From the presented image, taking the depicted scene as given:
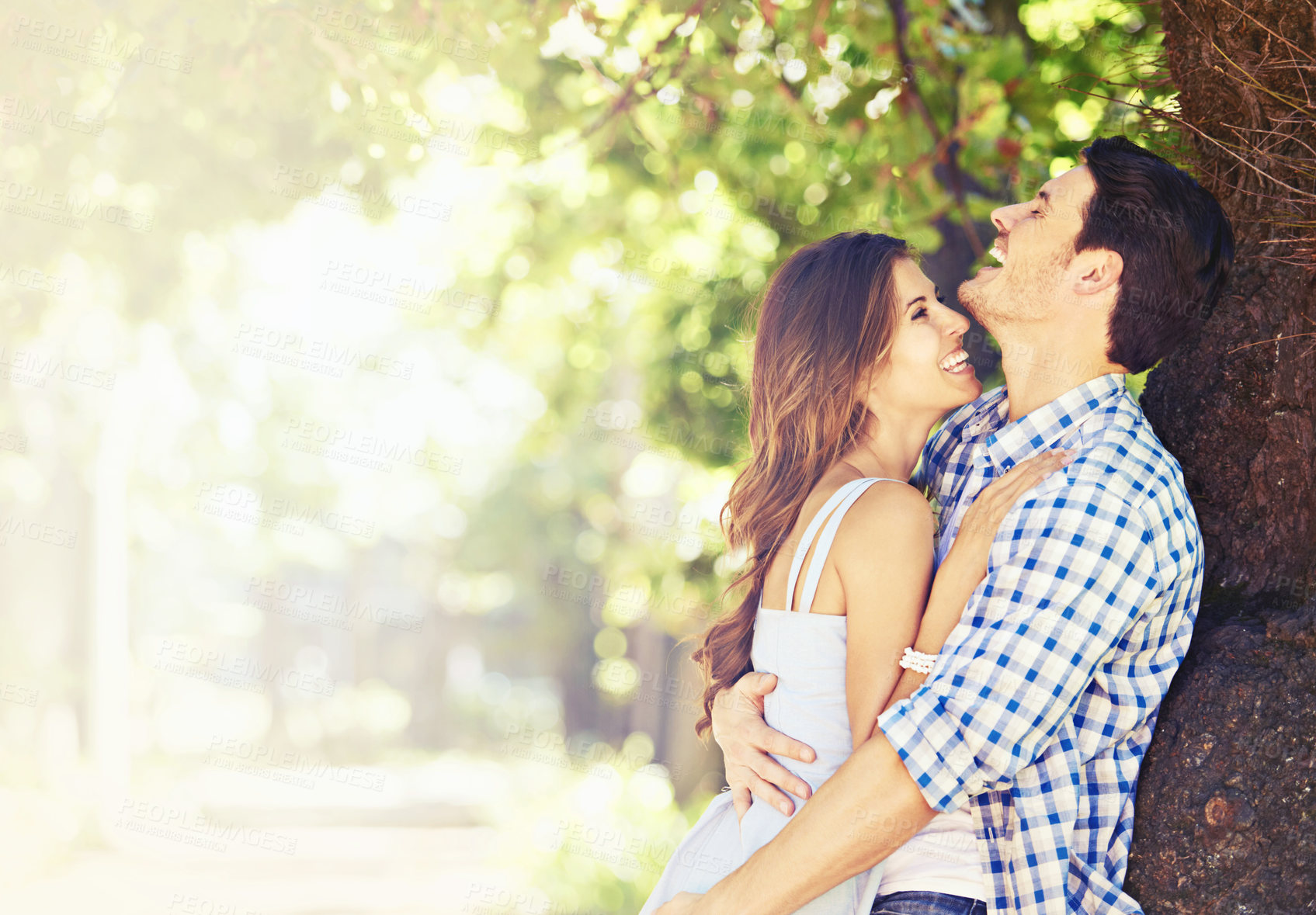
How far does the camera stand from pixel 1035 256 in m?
2.54

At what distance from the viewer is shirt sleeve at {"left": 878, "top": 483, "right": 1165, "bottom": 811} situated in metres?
1.92

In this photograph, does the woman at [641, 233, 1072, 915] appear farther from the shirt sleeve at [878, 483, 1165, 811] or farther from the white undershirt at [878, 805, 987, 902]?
the shirt sleeve at [878, 483, 1165, 811]

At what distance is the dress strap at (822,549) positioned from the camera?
2.42m

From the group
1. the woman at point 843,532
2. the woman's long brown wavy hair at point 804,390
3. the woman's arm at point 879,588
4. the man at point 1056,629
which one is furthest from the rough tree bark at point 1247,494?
the woman's long brown wavy hair at point 804,390

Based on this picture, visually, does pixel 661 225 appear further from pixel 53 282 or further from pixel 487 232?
pixel 53 282

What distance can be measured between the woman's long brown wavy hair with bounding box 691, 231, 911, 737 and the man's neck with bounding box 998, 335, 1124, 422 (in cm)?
37

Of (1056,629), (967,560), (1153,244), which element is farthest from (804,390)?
(1056,629)

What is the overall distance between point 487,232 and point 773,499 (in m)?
6.65

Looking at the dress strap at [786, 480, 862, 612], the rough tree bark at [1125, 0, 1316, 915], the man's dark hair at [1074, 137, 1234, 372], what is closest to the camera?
the rough tree bark at [1125, 0, 1316, 915]

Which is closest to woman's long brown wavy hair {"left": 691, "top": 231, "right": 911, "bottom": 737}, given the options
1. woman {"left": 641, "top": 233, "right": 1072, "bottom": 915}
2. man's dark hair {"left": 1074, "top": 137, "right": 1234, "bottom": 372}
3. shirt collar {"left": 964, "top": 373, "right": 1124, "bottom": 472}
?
woman {"left": 641, "top": 233, "right": 1072, "bottom": 915}

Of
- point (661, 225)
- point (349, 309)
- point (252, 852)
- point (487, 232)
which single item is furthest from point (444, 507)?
point (661, 225)

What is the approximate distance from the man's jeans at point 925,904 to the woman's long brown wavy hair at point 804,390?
80cm

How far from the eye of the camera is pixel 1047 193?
2.59 metres

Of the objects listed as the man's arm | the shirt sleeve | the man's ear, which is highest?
the man's ear
